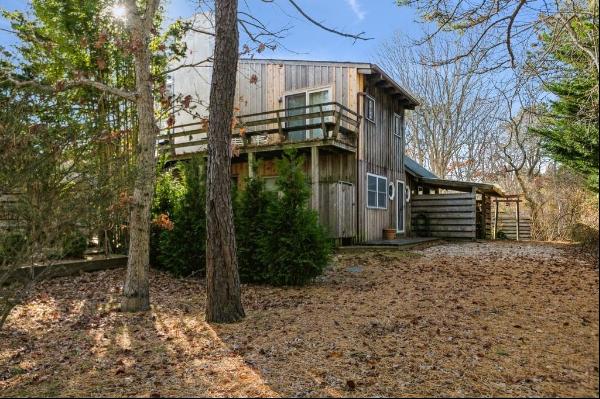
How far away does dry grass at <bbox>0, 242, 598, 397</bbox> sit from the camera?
2.90 m

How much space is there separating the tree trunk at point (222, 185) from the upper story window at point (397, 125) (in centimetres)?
1104

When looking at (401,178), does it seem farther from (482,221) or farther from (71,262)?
(71,262)

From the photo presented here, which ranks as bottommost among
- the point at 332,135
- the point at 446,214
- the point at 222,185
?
the point at 446,214

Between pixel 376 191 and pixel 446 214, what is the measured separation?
13.2 ft

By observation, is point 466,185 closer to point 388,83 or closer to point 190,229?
point 388,83

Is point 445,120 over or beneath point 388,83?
over

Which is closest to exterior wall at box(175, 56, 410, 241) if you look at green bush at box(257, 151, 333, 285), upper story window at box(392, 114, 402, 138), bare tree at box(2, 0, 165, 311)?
upper story window at box(392, 114, 402, 138)

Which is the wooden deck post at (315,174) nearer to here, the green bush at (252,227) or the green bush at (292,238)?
the green bush at (252,227)

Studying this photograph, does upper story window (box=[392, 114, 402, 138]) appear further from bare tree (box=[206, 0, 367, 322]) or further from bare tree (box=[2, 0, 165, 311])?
bare tree (box=[206, 0, 367, 322])

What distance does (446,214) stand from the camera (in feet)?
54.1

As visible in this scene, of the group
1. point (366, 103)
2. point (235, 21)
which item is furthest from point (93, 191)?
point (366, 103)

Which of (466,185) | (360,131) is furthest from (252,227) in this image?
(466,185)

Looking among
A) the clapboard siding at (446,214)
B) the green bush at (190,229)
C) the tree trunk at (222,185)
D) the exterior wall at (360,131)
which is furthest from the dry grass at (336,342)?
the clapboard siding at (446,214)

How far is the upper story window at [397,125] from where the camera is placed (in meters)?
15.9
